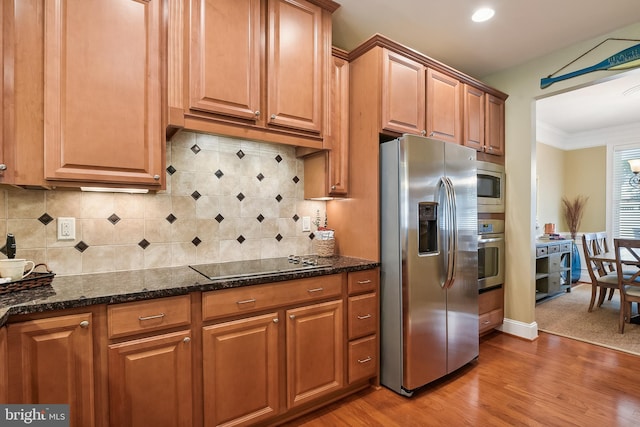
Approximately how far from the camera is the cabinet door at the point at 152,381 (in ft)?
4.50

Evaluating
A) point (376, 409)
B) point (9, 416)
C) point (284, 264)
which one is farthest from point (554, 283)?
point (9, 416)

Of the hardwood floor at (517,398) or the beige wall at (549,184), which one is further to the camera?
the beige wall at (549,184)

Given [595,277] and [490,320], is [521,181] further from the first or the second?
[595,277]

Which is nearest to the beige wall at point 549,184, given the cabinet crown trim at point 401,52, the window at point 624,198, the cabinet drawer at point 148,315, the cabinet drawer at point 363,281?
the window at point 624,198

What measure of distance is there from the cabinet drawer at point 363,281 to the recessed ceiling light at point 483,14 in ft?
6.61

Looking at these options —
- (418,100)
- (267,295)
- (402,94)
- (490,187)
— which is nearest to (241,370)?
(267,295)

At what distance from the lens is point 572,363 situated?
104 inches

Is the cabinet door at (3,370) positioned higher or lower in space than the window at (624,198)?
lower

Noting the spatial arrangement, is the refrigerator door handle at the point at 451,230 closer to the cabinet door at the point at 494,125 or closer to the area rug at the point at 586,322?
the cabinet door at the point at 494,125

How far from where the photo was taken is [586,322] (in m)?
3.61

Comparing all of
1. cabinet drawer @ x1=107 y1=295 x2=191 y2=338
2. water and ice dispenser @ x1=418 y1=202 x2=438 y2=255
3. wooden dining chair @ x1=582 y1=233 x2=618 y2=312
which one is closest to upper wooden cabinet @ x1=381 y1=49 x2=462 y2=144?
water and ice dispenser @ x1=418 y1=202 x2=438 y2=255

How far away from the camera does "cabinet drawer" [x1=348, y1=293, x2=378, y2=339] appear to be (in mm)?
2117

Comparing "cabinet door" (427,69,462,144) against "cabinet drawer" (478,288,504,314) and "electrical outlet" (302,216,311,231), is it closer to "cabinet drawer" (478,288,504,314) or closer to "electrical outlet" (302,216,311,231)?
"electrical outlet" (302,216,311,231)

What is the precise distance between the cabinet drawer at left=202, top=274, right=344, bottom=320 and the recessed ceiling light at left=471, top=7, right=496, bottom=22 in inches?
84.6
